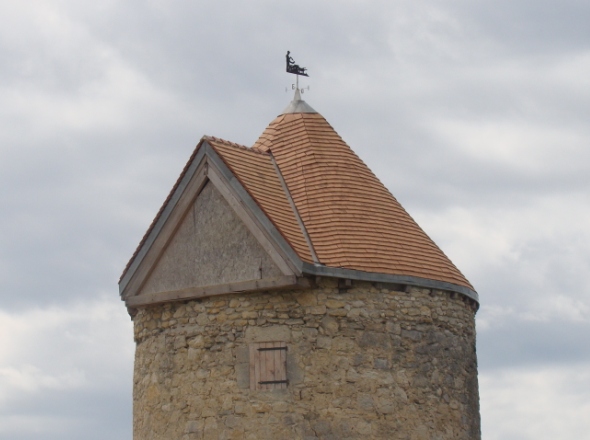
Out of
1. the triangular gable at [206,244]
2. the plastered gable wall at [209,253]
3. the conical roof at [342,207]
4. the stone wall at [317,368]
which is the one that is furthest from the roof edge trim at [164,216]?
the conical roof at [342,207]

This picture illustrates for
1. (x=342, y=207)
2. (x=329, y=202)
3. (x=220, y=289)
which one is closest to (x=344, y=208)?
(x=342, y=207)

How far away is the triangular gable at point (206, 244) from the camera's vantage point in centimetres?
1955

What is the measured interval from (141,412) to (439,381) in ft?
14.0

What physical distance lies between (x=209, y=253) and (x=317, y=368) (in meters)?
2.33

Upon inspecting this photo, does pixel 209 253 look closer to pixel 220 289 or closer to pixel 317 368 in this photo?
pixel 220 289

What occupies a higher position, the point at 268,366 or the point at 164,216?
the point at 164,216

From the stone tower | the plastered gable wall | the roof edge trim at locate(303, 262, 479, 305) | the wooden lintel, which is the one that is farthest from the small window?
the roof edge trim at locate(303, 262, 479, 305)

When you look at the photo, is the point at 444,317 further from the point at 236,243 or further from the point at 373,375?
the point at 236,243

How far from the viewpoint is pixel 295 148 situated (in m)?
21.9

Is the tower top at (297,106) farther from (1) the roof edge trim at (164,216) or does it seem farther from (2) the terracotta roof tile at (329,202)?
(1) the roof edge trim at (164,216)

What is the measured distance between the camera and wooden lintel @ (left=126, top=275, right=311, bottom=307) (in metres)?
19.3

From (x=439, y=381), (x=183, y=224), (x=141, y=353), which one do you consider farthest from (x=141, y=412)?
(x=439, y=381)

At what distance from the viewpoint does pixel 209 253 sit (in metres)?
20.2

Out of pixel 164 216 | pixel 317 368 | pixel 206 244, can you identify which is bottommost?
pixel 317 368
